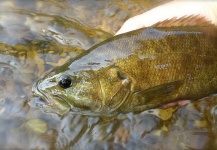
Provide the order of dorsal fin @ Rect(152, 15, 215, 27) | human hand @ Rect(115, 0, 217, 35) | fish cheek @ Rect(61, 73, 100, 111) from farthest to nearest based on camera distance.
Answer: human hand @ Rect(115, 0, 217, 35)
dorsal fin @ Rect(152, 15, 215, 27)
fish cheek @ Rect(61, 73, 100, 111)

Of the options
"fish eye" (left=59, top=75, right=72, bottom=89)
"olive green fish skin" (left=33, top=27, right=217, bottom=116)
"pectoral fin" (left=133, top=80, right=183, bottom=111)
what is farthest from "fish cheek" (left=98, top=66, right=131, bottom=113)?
"fish eye" (left=59, top=75, right=72, bottom=89)

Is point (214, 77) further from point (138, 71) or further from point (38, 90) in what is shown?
point (38, 90)

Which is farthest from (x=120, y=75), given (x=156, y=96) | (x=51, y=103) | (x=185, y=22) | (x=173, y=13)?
(x=173, y=13)

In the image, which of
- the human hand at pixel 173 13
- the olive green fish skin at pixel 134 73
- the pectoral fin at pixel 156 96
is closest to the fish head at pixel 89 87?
the olive green fish skin at pixel 134 73

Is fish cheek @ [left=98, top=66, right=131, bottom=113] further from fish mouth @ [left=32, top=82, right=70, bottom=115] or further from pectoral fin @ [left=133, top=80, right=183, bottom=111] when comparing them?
fish mouth @ [left=32, top=82, right=70, bottom=115]

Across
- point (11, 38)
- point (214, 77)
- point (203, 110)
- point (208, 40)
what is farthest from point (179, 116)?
point (11, 38)

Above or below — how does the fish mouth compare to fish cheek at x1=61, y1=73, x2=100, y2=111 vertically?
below

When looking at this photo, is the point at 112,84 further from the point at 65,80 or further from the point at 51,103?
the point at 51,103
